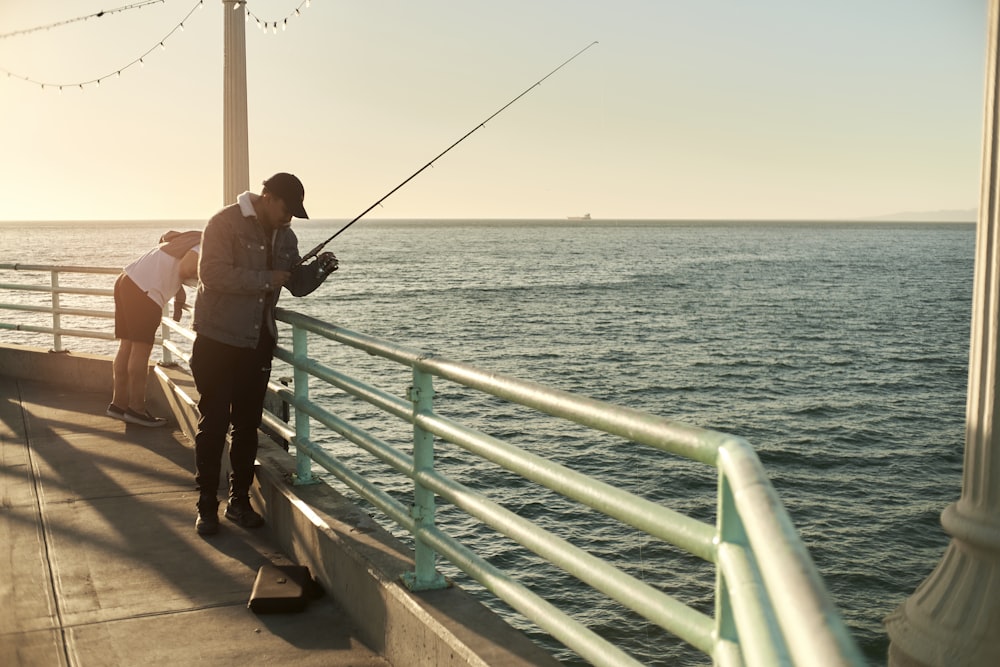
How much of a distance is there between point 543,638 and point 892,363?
93.8ft

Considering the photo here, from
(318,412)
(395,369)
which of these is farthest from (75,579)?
(395,369)

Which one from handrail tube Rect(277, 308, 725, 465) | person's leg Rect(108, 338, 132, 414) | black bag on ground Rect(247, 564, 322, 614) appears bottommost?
black bag on ground Rect(247, 564, 322, 614)

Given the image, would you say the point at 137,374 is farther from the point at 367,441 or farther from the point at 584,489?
the point at 584,489

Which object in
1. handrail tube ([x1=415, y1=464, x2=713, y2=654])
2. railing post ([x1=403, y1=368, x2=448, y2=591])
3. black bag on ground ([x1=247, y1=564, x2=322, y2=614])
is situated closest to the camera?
handrail tube ([x1=415, y1=464, x2=713, y2=654])

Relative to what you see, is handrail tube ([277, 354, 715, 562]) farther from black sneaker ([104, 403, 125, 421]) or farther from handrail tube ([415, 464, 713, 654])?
black sneaker ([104, 403, 125, 421])

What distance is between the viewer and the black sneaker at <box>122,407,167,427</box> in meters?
7.66

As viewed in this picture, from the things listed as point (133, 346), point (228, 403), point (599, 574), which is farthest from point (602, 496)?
point (133, 346)

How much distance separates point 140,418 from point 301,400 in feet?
9.84

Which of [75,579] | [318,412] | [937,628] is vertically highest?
[318,412]

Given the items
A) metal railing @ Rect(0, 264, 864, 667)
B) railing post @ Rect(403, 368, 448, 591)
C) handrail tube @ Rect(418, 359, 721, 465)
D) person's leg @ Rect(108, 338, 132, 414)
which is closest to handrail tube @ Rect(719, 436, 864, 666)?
metal railing @ Rect(0, 264, 864, 667)

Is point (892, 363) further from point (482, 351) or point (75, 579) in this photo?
point (75, 579)

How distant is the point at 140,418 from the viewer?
7.68 metres

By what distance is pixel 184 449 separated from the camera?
23.3 feet

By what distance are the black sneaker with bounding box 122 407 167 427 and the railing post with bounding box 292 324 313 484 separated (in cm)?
268
